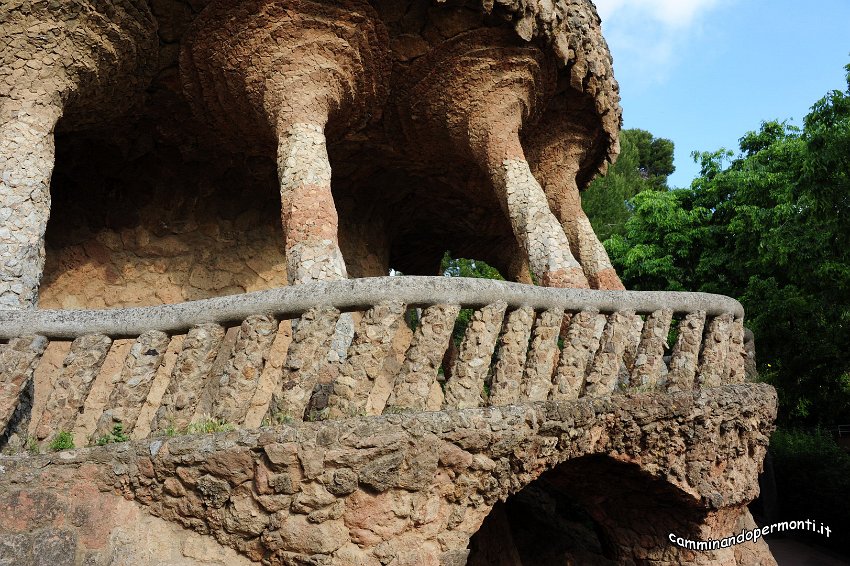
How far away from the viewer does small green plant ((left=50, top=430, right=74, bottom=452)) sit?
2873 mm

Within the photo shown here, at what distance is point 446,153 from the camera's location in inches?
256

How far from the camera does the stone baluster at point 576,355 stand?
3510 mm

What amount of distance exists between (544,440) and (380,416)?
94 cm

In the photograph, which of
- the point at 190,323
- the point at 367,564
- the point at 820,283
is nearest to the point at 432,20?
the point at 190,323

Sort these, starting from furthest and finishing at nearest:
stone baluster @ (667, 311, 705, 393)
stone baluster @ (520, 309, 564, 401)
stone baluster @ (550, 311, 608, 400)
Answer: stone baluster @ (667, 311, 705, 393), stone baluster @ (550, 311, 608, 400), stone baluster @ (520, 309, 564, 401)

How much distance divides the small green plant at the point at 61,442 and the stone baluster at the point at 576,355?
89.9 inches

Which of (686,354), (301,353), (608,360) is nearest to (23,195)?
(301,353)

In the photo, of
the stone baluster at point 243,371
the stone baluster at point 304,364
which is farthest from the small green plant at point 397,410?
the stone baluster at point 243,371

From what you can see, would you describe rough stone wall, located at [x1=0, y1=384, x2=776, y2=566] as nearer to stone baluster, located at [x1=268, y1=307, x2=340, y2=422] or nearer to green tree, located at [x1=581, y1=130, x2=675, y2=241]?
stone baluster, located at [x1=268, y1=307, x2=340, y2=422]

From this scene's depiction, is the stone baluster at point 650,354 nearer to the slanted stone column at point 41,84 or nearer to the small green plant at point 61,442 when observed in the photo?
the small green plant at point 61,442

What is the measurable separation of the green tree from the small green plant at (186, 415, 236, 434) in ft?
39.8

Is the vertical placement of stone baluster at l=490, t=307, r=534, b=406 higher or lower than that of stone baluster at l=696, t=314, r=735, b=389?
lower

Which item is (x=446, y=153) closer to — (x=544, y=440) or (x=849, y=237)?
(x=544, y=440)

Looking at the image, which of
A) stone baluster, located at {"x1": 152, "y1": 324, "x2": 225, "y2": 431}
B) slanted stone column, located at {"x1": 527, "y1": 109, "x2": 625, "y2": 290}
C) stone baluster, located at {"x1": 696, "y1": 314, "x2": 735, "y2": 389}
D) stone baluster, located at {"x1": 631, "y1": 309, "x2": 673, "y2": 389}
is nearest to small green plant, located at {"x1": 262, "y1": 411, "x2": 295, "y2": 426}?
stone baluster, located at {"x1": 152, "y1": 324, "x2": 225, "y2": 431}
